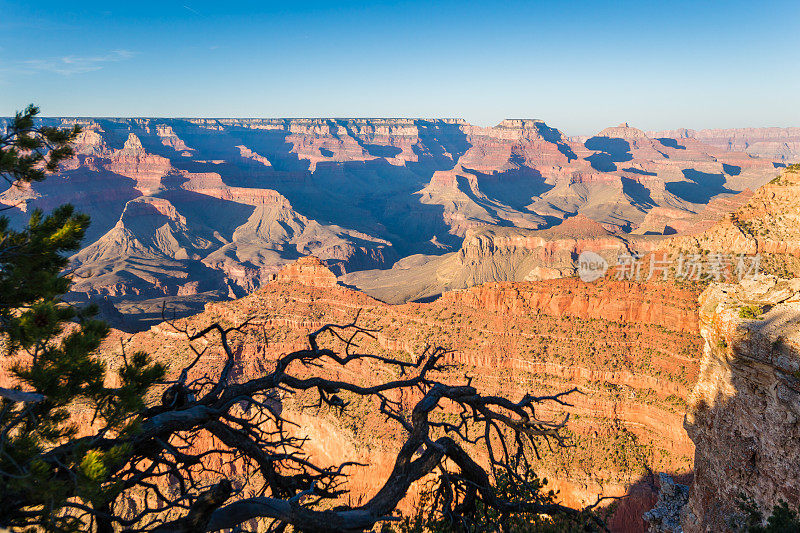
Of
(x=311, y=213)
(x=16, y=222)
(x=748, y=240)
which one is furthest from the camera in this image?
(x=311, y=213)

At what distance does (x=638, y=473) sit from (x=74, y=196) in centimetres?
19280

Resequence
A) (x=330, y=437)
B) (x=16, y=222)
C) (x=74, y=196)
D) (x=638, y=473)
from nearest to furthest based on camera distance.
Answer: (x=638, y=473) < (x=330, y=437) < (x=16, y=222) < (x=74, y=196)

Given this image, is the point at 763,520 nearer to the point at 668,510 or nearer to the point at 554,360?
the point at 668,510

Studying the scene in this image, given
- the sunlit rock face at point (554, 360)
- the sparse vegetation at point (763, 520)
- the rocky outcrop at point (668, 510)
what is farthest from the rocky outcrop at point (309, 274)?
the sparse vegetation at point (763, 520)

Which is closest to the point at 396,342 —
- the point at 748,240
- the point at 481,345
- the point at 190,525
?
the point at 481,345

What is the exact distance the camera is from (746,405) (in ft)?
39.9

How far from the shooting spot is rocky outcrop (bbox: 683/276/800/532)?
10.7m

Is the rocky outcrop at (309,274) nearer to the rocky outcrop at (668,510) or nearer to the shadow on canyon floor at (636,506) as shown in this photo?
the shadow on canyon floor at (636,506)

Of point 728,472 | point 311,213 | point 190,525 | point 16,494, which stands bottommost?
point 311,213

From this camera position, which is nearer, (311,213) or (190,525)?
(190,525)

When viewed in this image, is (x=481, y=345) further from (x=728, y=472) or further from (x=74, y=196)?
(x=74, y=196)

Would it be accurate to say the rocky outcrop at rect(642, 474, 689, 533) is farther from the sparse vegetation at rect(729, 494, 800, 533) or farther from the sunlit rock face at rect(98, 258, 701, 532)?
the sunlit rock face at rect(98, 258, 701, 532)

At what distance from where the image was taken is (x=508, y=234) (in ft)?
380
